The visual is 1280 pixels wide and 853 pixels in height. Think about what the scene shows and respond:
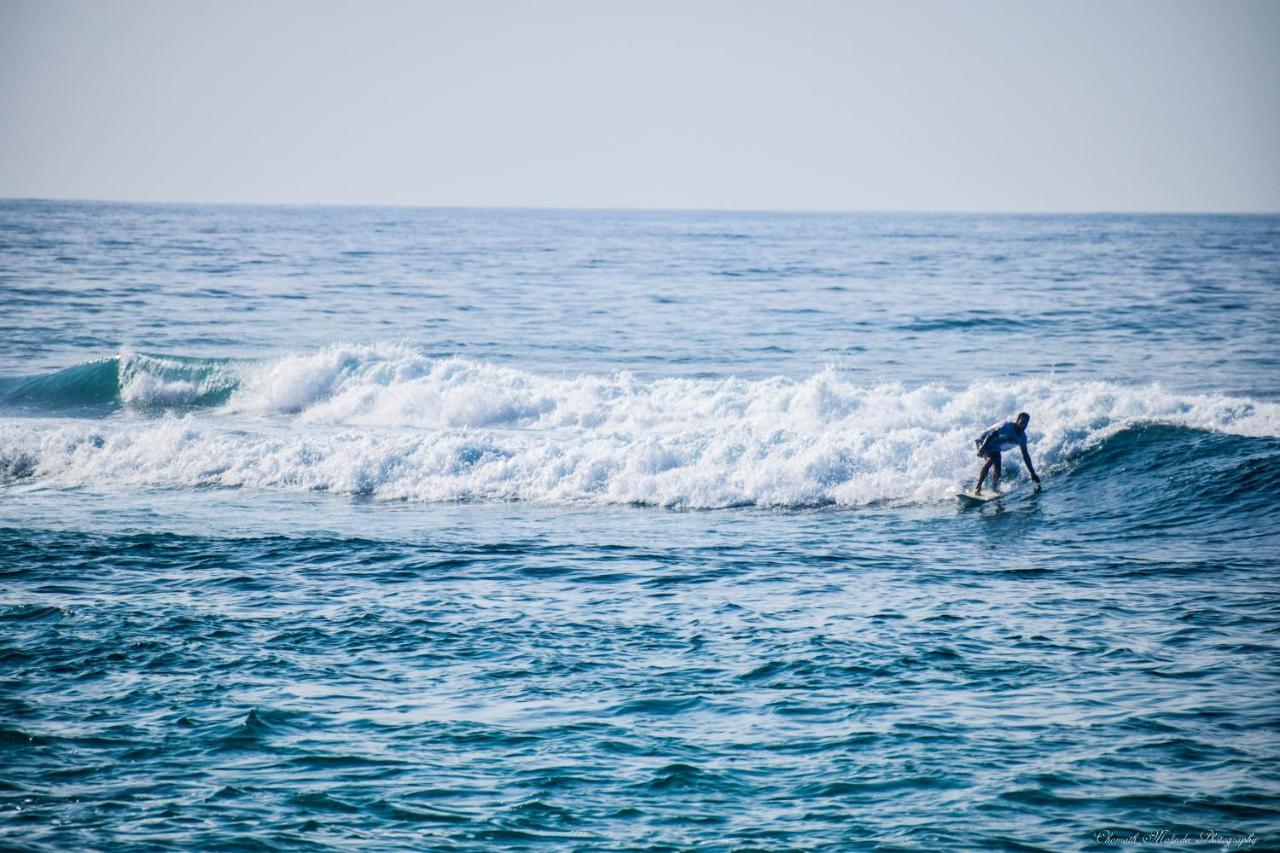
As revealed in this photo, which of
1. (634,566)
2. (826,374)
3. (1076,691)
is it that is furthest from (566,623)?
(826,374)

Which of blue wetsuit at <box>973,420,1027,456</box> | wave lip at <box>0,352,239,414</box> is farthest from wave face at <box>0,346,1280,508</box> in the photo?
blue wetsuit at <box>973,420,1027,456</box>

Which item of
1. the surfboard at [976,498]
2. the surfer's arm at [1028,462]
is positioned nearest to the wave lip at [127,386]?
the surfboard at [976,498]

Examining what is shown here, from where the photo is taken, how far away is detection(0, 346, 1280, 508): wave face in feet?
63.7

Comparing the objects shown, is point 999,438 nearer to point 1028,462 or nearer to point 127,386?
point 1028,462

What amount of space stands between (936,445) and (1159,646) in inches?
368

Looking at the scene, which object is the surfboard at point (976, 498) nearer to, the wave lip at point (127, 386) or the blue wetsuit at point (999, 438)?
the blue wetsuit at point (999, 438)

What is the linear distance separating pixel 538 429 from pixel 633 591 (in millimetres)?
11037

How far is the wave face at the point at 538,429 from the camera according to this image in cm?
1941

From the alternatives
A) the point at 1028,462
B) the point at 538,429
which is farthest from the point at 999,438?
the point at 538,429

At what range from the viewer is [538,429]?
78.9 ft

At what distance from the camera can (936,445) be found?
20.4m

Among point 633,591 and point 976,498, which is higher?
point 976,498

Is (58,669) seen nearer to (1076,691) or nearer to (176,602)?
(176,602)

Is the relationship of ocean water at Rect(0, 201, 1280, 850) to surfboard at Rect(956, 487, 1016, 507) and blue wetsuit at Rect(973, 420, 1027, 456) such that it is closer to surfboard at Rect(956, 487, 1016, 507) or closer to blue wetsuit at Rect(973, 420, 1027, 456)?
surfboard at Rect(956, 487, 1016, 507)
